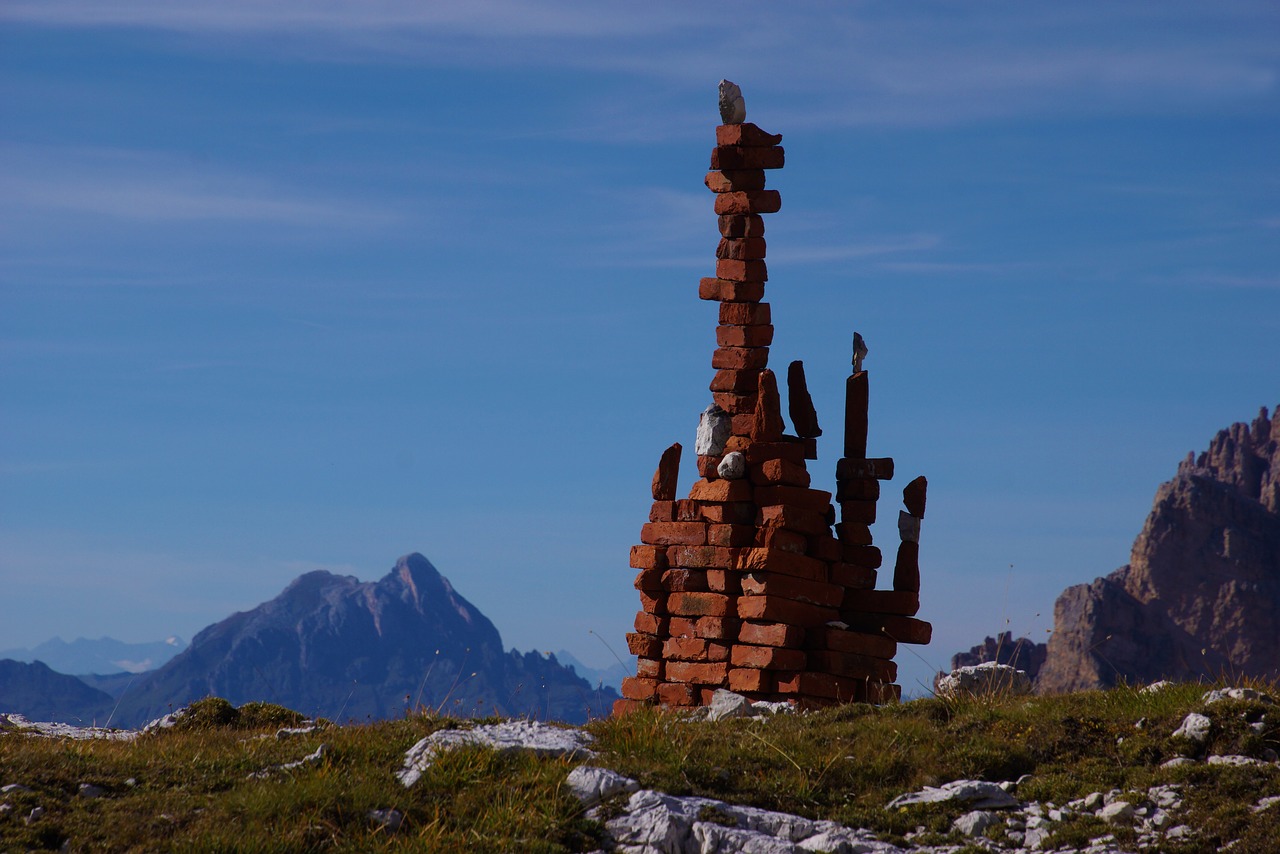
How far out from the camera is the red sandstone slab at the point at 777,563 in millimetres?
14984

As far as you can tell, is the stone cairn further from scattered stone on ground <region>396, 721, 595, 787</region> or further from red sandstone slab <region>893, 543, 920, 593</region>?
scattered stone on ground <region>396, 721, 595, 787</region>

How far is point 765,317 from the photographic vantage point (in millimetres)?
16312

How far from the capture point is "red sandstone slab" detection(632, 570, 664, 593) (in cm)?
1612

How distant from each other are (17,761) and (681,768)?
517 cm

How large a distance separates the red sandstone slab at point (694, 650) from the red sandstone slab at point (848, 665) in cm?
103

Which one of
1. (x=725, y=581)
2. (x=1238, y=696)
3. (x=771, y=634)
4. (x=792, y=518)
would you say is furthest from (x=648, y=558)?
(x=1238, y=696)

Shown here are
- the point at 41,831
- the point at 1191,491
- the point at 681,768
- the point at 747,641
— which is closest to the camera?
the point at 41,831

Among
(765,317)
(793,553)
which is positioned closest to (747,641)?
(793,553)

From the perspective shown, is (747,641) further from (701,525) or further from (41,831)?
(41,831)

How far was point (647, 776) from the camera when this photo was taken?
9.77 meters

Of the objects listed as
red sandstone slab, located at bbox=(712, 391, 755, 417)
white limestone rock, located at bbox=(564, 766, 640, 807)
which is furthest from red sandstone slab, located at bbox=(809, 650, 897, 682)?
white limestone rock, located at bbox=(564, 766, 640, 807)

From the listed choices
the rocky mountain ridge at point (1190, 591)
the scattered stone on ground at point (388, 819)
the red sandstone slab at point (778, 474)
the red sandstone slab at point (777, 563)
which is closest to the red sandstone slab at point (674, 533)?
the red sandstone slab at point (777, 563)

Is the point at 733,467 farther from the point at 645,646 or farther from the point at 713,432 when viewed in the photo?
the point at 645,646

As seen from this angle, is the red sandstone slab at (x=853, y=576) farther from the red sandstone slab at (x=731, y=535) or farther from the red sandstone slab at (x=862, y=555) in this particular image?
the red sandstone slab at (x=731, y=535)
